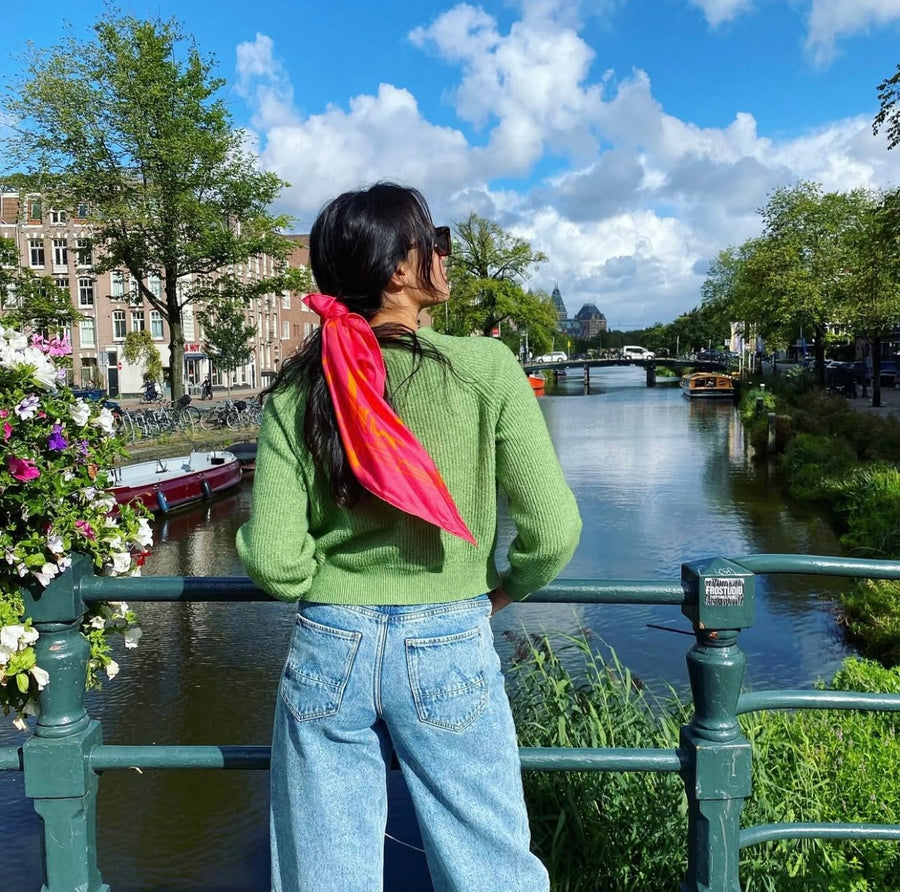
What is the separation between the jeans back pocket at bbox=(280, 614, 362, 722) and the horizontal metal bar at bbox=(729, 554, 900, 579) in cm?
80

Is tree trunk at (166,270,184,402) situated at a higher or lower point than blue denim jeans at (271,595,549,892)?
higher

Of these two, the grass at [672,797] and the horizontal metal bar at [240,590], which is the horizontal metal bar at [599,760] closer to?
the horizontal metal bar at [240,590]

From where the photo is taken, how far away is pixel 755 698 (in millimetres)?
1883

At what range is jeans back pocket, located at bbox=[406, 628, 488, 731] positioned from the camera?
1.50m

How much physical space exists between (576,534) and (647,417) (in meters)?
35.0

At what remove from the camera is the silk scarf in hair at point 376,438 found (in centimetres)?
145

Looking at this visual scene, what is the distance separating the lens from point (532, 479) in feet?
4.99

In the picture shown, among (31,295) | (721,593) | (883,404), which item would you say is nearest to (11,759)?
(721,593)

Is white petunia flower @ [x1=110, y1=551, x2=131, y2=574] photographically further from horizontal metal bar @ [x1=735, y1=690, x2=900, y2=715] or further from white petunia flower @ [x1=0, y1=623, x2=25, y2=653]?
horizontal metal bar @ [x1=735, y1=690, x2=900, y2=715]

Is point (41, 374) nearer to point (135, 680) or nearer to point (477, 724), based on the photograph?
point (477, 724)

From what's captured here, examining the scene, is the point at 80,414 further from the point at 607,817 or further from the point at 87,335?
the point at 87,335

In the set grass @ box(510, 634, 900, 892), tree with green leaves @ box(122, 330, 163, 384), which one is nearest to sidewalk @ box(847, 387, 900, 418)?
grass @ box(510, 634, 900, 892)

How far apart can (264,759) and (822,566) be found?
45.6 inches

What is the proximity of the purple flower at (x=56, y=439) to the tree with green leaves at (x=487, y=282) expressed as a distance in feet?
159
